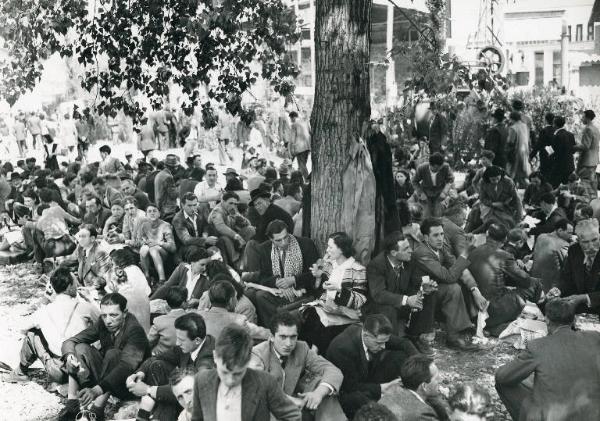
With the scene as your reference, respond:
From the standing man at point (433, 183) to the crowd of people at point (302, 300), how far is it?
0.02 metres

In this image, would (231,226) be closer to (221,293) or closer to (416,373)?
(221,293)

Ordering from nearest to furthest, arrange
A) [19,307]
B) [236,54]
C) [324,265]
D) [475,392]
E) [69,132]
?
[475,392] → [324,265] → [236,54] → [19,307] → [69,132]

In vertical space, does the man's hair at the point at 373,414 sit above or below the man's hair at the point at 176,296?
above

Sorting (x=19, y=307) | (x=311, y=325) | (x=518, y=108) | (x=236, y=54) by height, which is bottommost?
(x=19, y=307)

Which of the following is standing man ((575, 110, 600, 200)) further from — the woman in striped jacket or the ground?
the woman in striped jacket

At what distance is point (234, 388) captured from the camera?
424cm

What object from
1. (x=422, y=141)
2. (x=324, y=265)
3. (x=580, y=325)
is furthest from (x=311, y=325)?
(x=422, y=141)

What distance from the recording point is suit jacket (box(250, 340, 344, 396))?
5410 mm

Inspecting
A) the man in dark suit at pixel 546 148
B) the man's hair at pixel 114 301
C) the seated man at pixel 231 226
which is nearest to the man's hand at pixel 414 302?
the man's hair at pixel 114 301

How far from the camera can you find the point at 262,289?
304 inches

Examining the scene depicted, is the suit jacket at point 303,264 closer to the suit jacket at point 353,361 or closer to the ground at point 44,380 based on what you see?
the ground at point 44,380

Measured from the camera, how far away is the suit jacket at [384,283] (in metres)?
7.11

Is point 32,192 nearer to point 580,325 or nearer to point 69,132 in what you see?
point 580,325

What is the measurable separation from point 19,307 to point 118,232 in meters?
1.61
